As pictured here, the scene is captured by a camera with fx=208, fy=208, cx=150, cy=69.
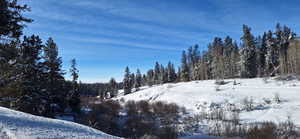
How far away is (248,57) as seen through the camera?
44.6 meters

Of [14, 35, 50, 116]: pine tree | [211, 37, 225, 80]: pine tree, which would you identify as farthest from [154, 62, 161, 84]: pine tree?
[14, 35, 50, 116]: pine tree

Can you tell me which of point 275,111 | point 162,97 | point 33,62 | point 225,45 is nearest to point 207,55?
point 225,45

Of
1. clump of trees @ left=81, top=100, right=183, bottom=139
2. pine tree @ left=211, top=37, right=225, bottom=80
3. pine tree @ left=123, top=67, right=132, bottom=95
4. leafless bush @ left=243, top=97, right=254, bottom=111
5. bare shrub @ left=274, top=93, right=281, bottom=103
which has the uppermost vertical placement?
pine tree @ left=211, top=37, right=225, bottom=80

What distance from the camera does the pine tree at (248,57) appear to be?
4484cm

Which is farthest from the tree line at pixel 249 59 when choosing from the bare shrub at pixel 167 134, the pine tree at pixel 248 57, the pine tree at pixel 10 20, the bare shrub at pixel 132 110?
the pine tree at pixel 10 20

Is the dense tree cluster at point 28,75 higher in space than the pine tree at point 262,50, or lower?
lower

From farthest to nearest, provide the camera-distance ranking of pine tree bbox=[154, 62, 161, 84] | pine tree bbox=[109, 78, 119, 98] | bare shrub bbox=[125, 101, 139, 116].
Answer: pine tree bbox=[154, 62, 161, 84]
pine tree bbox=[109, 78, 119, 98]
bare shrub bbox=[125, 101, 139, 116]

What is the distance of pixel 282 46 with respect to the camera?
4878 cm

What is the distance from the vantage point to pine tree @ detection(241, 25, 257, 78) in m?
44.8

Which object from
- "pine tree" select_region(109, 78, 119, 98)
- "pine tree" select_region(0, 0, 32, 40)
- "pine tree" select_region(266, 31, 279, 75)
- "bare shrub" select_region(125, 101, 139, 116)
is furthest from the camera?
"pine tree" select_region(109, 78, 119, 98)

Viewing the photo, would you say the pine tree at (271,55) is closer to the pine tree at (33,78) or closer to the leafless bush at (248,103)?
the leafless bush at (248,103)

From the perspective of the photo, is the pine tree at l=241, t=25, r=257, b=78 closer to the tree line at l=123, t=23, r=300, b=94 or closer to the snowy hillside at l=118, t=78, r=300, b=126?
the tree line at l=123, t=23, r=300, b=94

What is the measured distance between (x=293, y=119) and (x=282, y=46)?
41186 millimetres

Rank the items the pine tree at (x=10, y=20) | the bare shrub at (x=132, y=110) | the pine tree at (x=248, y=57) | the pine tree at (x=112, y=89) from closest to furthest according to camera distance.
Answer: the pine tree at (x=10, y=20) → the bare shrub at (x=132, y=110) → the pine tree at (x=248, y=57) → the pine tree at (x=112, y=89)
